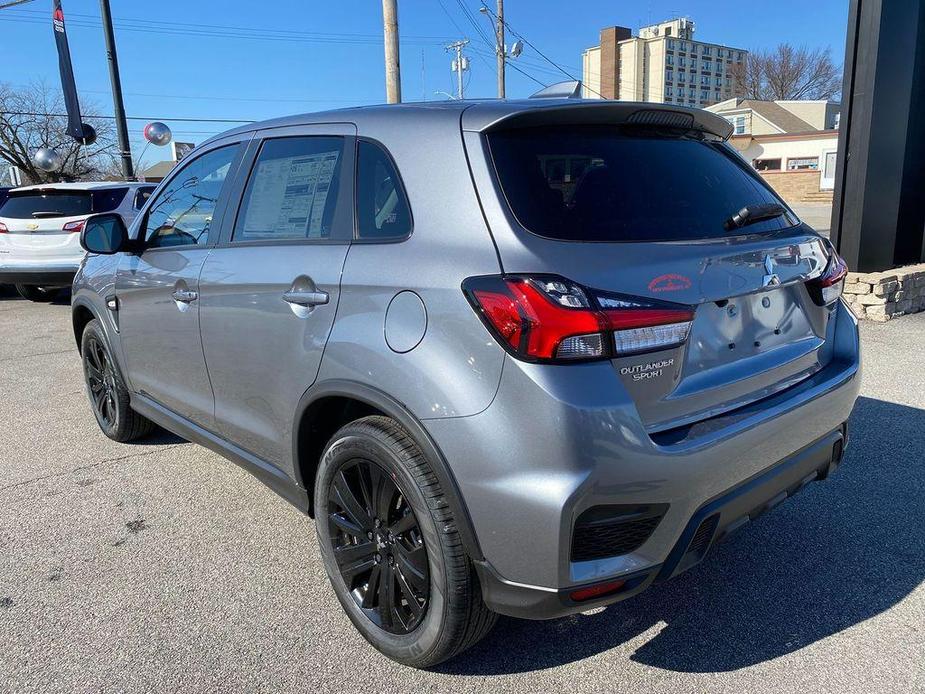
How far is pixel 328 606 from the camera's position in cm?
270

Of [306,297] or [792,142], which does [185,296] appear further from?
[792,142]

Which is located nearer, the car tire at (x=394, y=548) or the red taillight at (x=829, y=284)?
the car tire at (x=394, y=548)

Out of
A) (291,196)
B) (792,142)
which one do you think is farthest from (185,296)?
(792,142)

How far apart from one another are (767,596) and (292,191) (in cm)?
237

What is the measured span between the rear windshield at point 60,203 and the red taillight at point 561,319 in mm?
9097

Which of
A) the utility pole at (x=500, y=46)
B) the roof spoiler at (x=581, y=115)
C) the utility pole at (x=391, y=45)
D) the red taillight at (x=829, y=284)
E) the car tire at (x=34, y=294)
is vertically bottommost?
the car tire at (x=34, y=294)

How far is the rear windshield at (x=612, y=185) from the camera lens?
2.04 meters

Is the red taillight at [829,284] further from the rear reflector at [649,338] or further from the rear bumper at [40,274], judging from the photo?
the rear bumper at [40,274]

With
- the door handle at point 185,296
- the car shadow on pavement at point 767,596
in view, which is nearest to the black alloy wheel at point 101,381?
the door handle at point 185,296

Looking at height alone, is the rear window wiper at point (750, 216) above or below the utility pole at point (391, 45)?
below

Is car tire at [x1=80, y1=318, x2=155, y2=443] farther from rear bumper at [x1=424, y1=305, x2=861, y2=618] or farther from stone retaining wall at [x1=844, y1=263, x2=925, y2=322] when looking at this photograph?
stone retaining wall at [x1=844, y1=263, x2=925, y2=322]

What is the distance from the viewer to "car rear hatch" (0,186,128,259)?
9.38m

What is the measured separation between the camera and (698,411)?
206 centimetres

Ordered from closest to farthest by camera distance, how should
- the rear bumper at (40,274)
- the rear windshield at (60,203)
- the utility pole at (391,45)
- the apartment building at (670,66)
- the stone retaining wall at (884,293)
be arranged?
the stone retaining wall at (884,293) → the rear bumper at (40,274) → the rear windshield at (60,203) → the utility pole at (391,45) → the apartment building at (670,66)
